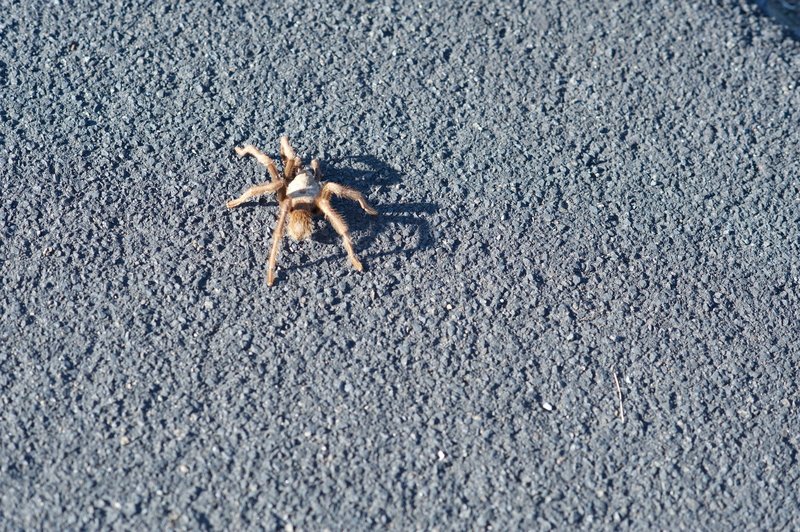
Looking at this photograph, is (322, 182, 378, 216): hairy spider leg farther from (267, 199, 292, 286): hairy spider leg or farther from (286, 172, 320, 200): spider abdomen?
(267, 199, 292, 286): hairy spider leg

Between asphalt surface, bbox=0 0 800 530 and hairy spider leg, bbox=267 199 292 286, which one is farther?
hairy spider leg, bbox=267 199 292 286

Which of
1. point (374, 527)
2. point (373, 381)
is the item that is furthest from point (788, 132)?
point (374, 527)

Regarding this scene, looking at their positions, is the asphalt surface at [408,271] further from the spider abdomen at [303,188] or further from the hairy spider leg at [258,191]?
the spider abdomen at [303,188]

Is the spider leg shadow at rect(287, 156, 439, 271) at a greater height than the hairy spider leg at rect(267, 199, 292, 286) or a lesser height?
lesser

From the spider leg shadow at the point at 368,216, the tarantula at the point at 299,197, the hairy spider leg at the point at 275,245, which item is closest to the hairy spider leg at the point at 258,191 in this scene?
the tarantula at the point at 299,197

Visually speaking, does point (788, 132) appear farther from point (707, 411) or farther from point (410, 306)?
point (410, 306)

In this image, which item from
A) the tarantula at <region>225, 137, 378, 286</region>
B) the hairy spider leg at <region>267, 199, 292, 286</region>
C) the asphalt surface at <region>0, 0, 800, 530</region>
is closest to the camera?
the asphalt surface at <region>0, 0, 800, 530</region>

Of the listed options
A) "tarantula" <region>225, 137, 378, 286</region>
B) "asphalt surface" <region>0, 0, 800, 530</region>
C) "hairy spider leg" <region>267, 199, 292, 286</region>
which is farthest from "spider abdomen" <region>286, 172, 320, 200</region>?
"asphalt surface" <region>0, 0, 800, 530</region>

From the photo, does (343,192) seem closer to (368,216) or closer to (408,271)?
(368,216)
